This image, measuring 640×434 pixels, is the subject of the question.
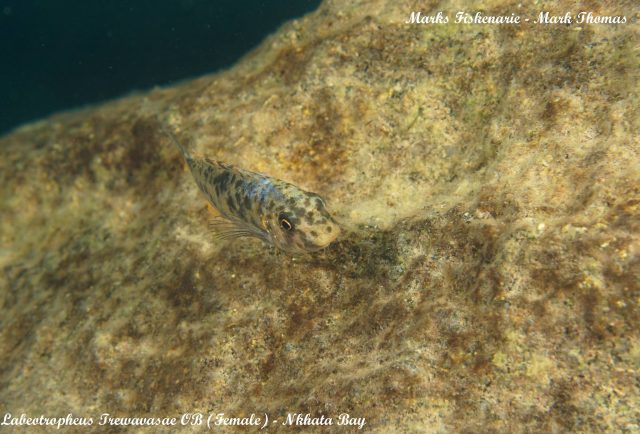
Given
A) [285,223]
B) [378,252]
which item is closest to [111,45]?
[285,223]

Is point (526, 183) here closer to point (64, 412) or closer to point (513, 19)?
point (513, 19)

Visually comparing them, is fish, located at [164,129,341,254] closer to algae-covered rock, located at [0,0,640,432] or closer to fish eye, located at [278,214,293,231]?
fish eye, located at [278,214,293,231]

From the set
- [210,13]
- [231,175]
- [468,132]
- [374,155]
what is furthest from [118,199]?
[210,13]

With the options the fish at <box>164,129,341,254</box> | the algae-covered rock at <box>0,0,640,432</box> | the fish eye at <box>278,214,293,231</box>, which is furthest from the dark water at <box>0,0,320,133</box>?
the fish eye at <box>278,214,293,231</box>

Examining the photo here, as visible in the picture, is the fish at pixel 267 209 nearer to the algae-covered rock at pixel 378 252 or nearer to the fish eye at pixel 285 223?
the fish eye at pixel 285 223

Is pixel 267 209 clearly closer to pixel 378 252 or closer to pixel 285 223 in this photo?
pixel 285 223

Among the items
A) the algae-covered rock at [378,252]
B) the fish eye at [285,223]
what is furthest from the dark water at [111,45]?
the fish eye at [285,223]
